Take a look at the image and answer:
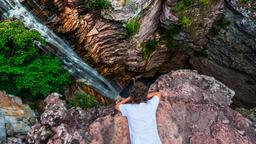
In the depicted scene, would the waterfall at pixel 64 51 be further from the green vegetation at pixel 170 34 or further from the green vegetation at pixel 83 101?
the green vegetation at pixel 170 34

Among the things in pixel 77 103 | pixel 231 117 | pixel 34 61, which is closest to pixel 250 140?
pixel 231 117

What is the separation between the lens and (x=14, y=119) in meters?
6.96

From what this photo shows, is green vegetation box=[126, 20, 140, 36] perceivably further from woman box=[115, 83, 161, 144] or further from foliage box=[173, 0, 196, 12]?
woman box=[115, 83, 161, 144]

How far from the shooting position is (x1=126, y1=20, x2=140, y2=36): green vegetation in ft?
31.9

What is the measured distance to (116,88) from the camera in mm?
11047

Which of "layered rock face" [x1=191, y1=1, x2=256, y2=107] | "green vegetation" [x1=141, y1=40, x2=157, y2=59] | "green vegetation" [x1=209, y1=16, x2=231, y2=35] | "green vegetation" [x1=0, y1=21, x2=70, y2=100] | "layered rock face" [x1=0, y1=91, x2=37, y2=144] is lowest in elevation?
"layered rock face" [x1=191, y1=1, x2=256, y2=107]

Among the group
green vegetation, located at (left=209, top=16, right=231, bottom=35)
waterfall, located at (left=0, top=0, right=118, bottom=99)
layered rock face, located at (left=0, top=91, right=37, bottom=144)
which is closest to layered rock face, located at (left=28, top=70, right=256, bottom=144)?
layered rock face, located at (left=0, top=91, right=37, bottom=144)

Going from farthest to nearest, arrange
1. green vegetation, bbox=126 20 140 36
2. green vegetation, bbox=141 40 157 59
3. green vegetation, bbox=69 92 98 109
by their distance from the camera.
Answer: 1. green vegetation, bbox=141 40 157 59
2. green vegetation, bbox=126 20 140 36
3. green vegetation, bbox=69 92 98 109

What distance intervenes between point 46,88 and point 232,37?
5.79 meters

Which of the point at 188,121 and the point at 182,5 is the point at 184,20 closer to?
the point at 182,5

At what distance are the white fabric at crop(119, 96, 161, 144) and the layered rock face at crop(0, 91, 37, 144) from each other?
2261 millimetres

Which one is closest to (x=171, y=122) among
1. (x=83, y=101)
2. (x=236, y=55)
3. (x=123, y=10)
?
(x=83, y=101)

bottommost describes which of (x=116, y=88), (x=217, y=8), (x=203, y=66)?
(x=203, y=66)

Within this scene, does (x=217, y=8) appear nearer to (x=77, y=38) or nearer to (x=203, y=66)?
(x=203, y=66)
